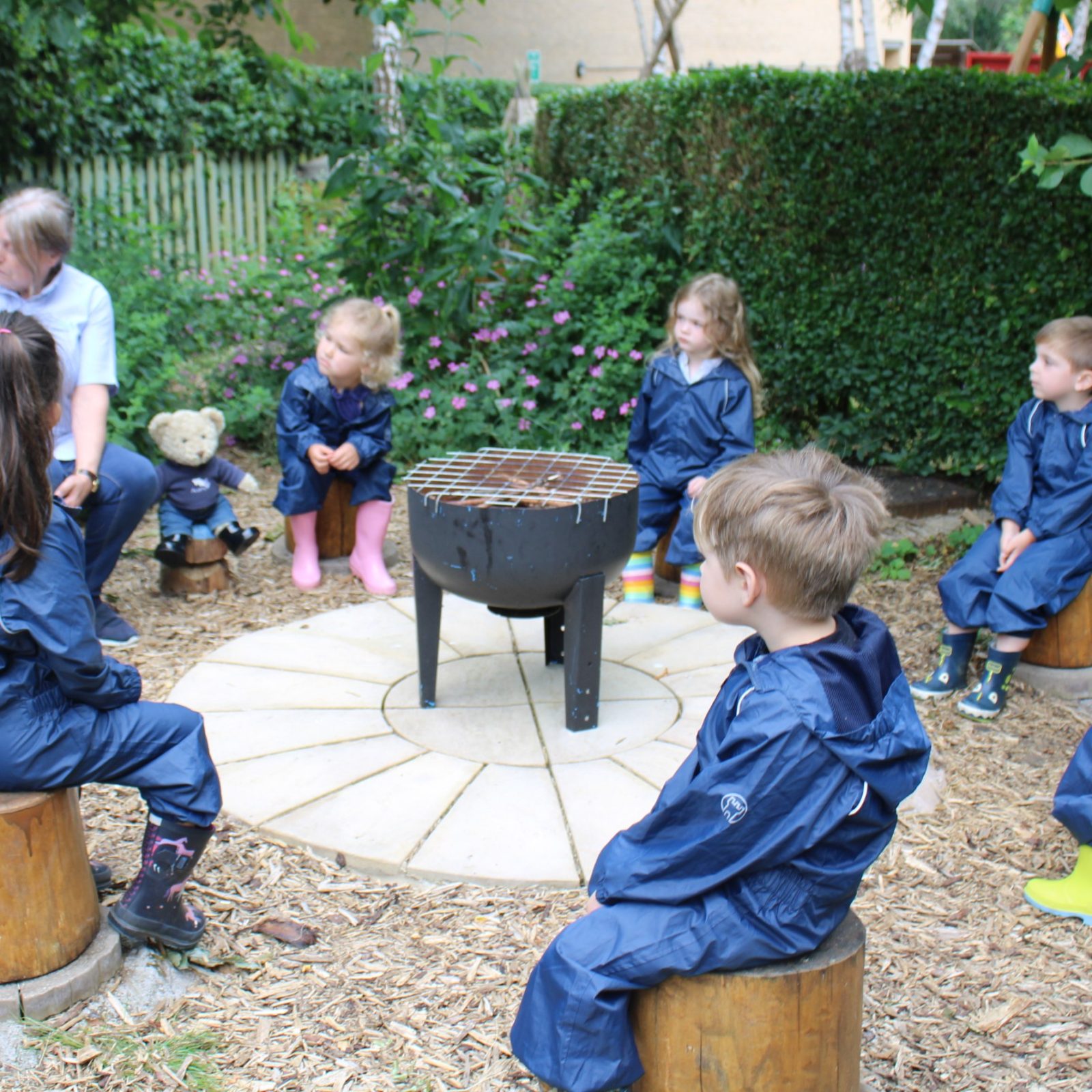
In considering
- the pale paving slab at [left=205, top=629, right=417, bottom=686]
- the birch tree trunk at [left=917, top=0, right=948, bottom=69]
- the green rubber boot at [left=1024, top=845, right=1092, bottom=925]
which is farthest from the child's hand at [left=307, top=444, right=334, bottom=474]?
the birch tree trunk at [left=917, top=0, right=948, bottom=69]

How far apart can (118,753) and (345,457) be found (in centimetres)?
269

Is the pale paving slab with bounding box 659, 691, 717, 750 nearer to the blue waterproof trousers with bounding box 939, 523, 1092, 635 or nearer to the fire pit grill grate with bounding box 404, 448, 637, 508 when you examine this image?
the fire pit grill grate with bounding box 404, 448, 637, 508

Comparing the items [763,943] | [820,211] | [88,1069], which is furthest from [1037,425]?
[88,1069]

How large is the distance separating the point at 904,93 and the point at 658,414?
6.91 ft

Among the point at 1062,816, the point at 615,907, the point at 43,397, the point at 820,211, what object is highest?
the point at 820,211

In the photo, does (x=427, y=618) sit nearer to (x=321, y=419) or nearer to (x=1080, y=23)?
(x=321, y=419)

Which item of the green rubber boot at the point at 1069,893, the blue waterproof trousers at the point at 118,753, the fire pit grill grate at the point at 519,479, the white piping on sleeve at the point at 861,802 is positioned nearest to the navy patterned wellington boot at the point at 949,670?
the green rubber boot at the point at 1069,893

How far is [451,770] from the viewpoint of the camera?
3.28 metres

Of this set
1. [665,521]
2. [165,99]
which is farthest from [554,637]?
[165,99]

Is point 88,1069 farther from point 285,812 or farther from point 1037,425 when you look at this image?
point 1037,425

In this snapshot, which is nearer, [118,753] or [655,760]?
[118,753]

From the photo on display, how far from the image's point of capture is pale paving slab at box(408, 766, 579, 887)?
2816 millimetres

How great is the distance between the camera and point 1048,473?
3.92 metres

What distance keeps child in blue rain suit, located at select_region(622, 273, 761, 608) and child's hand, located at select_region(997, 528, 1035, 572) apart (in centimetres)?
121
